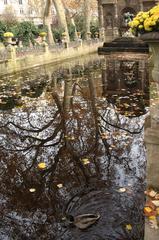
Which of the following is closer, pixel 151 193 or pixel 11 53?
pixel 151 193

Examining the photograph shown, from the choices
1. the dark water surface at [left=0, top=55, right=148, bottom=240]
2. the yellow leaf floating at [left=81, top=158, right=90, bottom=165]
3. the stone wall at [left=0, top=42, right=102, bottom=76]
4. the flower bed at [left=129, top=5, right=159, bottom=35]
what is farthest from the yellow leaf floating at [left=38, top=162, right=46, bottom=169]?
the stone wall at [left=0, top=42, right=102, bottom=76]

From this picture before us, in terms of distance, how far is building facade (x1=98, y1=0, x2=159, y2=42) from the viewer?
39.9 metres

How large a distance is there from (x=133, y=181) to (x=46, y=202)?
147 cm

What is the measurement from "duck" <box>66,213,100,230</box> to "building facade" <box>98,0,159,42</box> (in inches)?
1467

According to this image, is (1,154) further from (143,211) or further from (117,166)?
(143,211)

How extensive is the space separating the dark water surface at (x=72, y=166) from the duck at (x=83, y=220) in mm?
71

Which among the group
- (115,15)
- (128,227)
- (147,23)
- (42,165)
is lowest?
(128,227)

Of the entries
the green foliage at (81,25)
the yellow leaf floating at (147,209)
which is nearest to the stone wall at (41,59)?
the green foliage at (81,25)

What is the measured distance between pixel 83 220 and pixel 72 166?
5.85ft

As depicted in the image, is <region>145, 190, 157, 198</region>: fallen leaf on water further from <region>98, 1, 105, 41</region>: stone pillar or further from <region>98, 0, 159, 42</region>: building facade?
<region>98, 0, 159, 42</region>: building facade

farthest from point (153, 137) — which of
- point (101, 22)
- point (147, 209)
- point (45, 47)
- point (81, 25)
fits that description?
point (81, 25)

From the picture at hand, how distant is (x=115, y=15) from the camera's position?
40188mm

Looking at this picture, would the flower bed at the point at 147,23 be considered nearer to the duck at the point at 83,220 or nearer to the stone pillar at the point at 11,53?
the duck at the point at 83,220

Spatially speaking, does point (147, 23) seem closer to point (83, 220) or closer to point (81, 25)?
point (83, 220)
